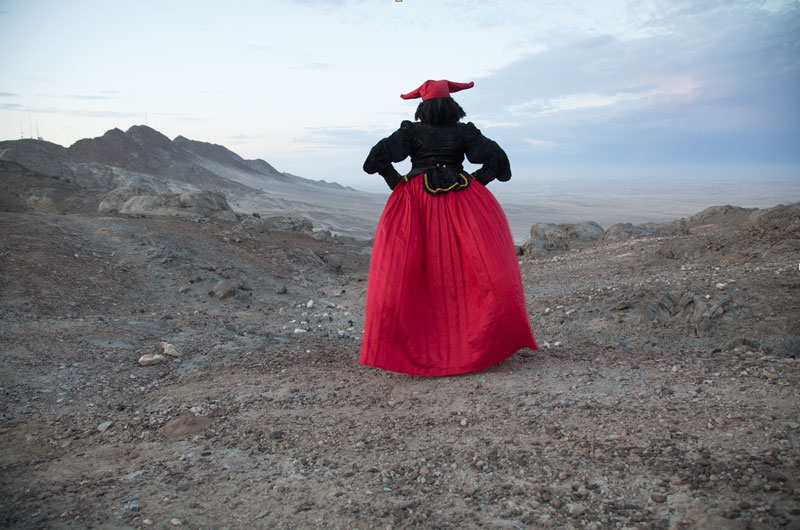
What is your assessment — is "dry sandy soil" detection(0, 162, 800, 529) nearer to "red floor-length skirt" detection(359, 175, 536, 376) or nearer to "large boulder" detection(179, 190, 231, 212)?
"red floor-length skirt" detection(359, 175, 536, 376)

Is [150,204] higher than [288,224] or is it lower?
higher

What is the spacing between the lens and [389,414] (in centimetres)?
347

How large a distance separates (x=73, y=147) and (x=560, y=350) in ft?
94.1

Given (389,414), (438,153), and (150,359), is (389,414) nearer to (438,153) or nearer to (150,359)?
(438,153)

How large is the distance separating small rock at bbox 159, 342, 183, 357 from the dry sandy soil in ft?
0.50

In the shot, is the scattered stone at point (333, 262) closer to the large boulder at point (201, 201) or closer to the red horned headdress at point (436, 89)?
the large boulder at point (201, 201)

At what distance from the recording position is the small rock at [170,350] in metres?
4.73

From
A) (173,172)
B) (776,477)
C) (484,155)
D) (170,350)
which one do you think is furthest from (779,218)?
(173,172)

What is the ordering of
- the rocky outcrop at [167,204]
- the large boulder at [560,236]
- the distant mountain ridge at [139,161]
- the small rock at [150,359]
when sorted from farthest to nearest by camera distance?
the distant mountain ridge at [139,161] < the rocky outcrop at [167,204] < the large boulder at [560,236] < the small rock at [150,359]

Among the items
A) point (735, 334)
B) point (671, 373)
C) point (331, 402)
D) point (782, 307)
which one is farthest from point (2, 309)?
point (782, 307)

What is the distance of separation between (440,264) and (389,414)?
3.92 ft

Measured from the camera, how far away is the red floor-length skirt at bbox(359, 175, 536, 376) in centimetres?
402

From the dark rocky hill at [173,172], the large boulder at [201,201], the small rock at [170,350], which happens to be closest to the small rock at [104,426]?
the small rock at [170,350]

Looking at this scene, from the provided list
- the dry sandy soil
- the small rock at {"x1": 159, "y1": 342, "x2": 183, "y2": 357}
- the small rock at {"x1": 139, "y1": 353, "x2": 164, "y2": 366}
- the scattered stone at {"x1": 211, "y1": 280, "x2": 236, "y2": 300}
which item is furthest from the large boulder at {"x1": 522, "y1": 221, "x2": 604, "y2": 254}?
the small rock at {"x1": 139, "y1": 353, "x2": 164, "y2": 366}
